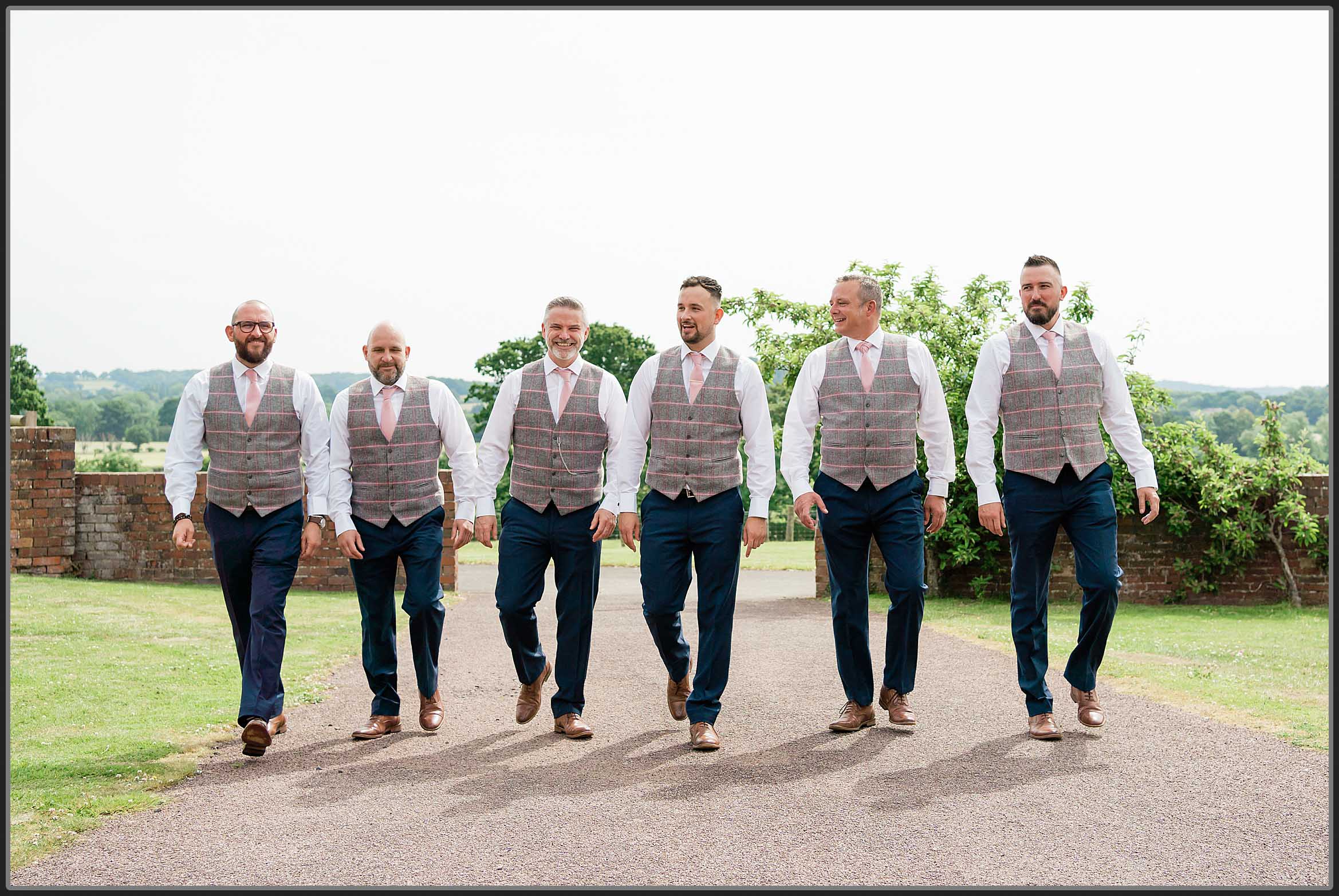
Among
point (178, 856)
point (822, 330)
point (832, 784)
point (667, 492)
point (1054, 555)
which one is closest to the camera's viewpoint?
point (178, 856)

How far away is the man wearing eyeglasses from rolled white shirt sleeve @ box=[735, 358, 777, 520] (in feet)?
7.39

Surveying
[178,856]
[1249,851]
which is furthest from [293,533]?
[1249,851]

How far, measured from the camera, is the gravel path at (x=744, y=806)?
4.29 meters

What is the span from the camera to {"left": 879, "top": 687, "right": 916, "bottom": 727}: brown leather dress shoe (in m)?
6.59

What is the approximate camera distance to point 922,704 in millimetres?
7359

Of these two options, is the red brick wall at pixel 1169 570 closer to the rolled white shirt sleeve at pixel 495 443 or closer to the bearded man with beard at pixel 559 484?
the bearded man with beard at pixel 559 484

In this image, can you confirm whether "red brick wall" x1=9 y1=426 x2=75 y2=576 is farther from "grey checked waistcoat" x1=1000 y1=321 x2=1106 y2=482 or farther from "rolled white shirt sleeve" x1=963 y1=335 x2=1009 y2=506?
"grey checked waistcoat" x1=1000 y1=321 x2=1106 y2=482

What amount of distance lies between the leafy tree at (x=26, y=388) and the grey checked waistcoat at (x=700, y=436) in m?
58.5

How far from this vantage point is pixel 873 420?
6.44 meters

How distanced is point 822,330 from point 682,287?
39.2 feet

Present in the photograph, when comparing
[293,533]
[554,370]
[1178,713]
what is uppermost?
[554,370]

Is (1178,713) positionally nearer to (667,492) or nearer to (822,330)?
(667,492)

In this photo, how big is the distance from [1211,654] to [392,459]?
25.1ft

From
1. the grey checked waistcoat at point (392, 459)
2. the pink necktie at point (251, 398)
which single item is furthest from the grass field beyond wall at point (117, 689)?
the pink necktie at point (251, 398)
